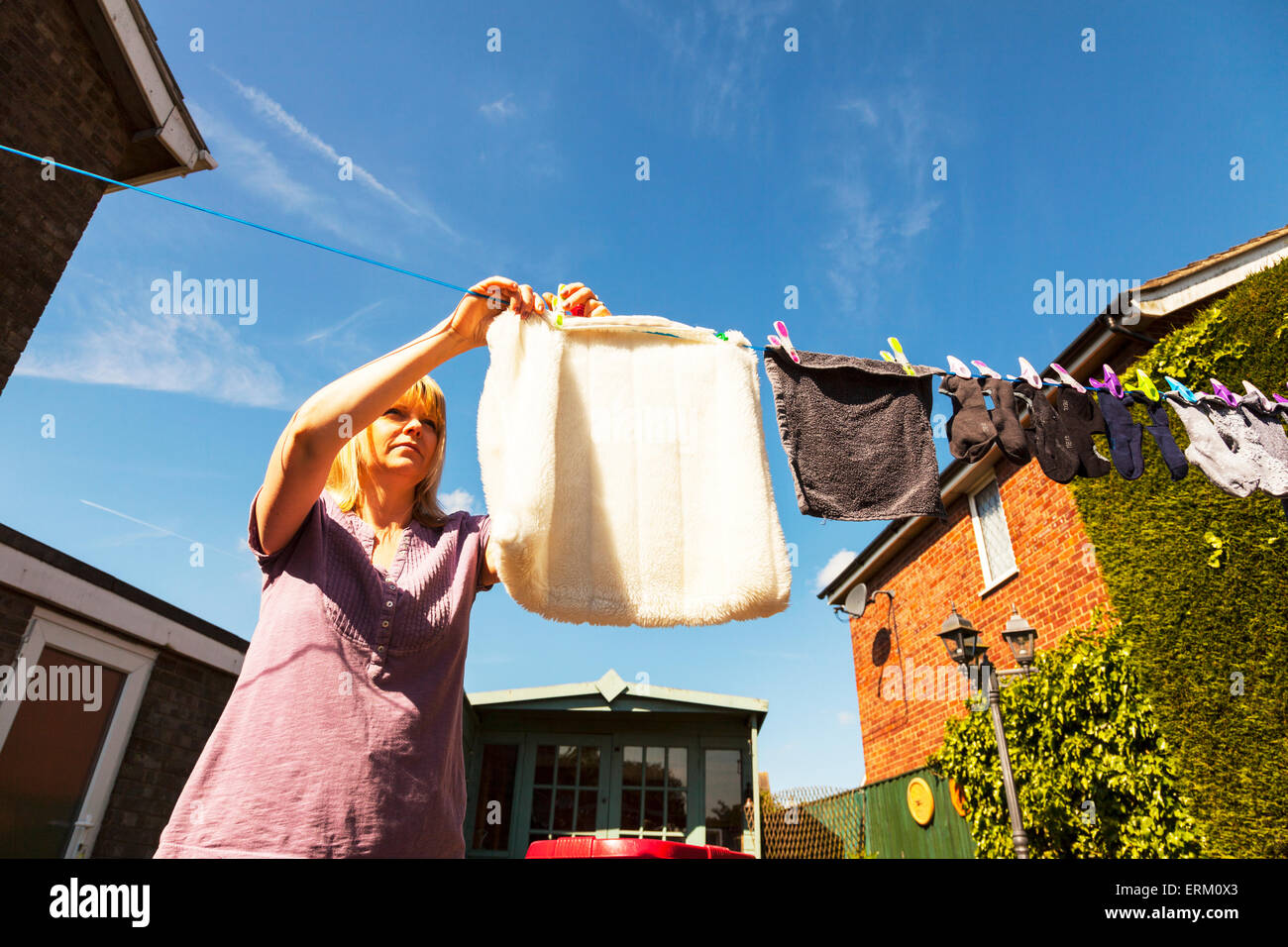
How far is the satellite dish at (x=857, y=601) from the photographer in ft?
34.6

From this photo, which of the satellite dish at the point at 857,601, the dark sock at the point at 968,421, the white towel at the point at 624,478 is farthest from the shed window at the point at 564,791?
the white towel at the point at 624,478

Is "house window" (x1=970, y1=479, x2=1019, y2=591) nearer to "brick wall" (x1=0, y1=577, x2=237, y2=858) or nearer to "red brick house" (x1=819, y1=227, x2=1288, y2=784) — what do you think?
"red brick house" (x1=819, y1=227, x2=1288, y2=784)

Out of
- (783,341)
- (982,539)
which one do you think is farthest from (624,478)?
(982,539)

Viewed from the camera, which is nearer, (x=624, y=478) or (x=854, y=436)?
(x=624, y=478)

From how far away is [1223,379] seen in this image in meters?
5.46

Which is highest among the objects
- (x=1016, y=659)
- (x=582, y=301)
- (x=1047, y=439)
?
(x=1047, y=439)

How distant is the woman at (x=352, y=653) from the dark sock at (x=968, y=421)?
10.6 feet

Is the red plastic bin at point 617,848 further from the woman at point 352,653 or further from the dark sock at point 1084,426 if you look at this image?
the dark sock at point 1084,426

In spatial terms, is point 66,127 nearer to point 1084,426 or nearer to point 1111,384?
point 1084,426

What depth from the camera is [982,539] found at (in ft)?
27.3

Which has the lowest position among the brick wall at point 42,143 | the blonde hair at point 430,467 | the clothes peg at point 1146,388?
the blonde hair at point 430,467

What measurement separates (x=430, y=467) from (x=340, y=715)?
1.92ft
